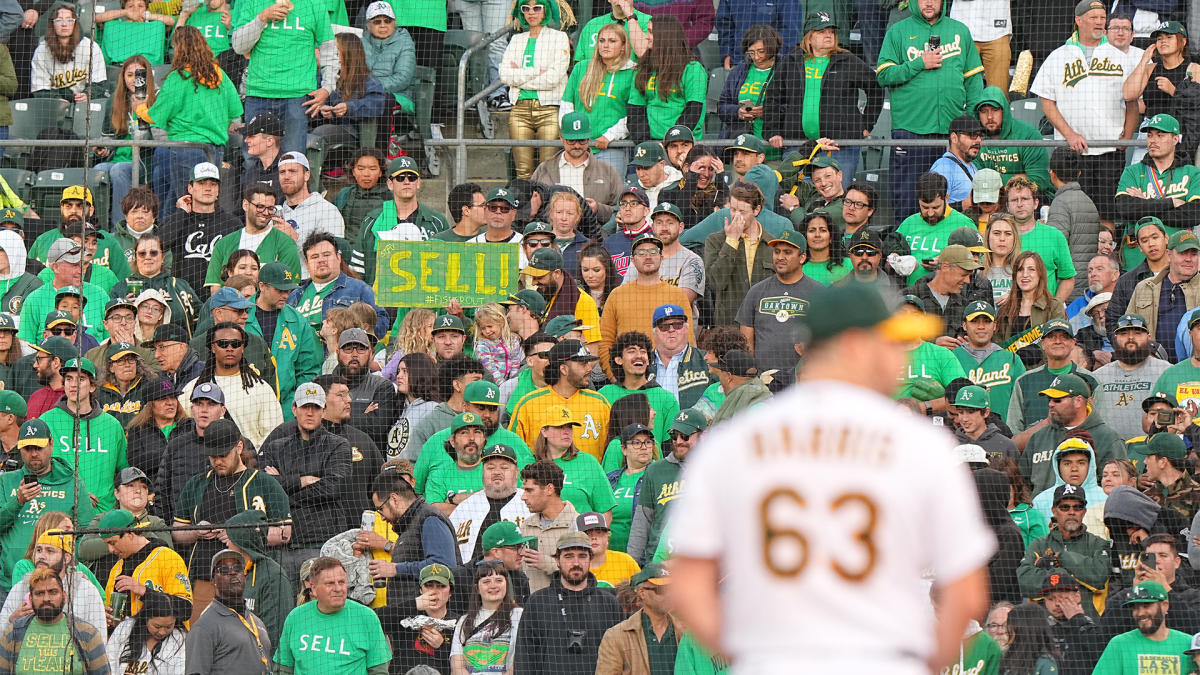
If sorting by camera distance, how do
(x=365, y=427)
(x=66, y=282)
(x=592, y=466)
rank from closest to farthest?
1. (x=592, y=466)
2. (x=365, y=427)
3. (x=66, y=282)

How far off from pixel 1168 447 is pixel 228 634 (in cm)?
534

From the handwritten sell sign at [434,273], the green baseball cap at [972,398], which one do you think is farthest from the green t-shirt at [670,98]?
the green baseball cap at [972,398]

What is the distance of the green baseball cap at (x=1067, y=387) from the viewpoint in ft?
39.0

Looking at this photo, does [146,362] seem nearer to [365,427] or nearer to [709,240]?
[365,427]

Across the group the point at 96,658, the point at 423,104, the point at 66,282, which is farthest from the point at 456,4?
the point at 96,658

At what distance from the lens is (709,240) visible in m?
13.5

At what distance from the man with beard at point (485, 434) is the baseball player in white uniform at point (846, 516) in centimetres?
755

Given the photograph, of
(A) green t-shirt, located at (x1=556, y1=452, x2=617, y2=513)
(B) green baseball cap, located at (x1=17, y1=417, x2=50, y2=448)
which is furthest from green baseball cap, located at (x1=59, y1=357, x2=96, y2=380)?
(A) green t-shirt, located at (x1=556, y1=452, x2=617, y2=513)

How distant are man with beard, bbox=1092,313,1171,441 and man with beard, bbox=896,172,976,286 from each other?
1.50 metres

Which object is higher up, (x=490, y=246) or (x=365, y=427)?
(x=490, y=246)

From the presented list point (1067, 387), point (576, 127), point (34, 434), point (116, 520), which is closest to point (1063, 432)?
point (1067, 387)

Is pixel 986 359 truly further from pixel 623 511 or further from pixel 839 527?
pixel 839 527

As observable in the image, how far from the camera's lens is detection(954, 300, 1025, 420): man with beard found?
12609mm

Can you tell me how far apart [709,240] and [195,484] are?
3.93 metres
